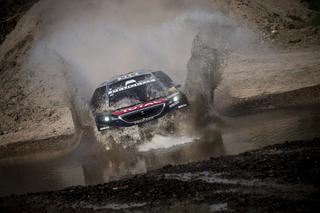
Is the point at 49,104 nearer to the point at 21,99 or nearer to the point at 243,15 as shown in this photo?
the point at 21,99

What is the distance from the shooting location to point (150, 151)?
426 inches

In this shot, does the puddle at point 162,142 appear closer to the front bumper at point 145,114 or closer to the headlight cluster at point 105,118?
the front bumper at point 145,114

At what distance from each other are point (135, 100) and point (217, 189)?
5.78 meters

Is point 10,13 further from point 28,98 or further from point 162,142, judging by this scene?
point 162,142

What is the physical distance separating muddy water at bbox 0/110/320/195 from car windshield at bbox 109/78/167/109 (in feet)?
4.11

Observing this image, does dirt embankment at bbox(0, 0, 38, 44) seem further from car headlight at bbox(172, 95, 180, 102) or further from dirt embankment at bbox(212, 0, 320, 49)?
car headlight at bbox(172, 95, 180, 102)

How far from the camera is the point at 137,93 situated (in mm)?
12414

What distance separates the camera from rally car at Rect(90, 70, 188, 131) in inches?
438

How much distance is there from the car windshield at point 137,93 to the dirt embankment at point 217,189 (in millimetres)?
3684

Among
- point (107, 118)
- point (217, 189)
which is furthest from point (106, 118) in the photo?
point (217, 189)

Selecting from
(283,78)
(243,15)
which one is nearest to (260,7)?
(243,15)

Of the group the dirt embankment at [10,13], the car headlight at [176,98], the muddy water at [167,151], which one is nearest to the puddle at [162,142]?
the muddy water at [167,151]

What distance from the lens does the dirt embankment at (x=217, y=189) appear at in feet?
19.0

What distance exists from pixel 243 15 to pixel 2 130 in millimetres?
14974
